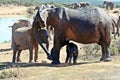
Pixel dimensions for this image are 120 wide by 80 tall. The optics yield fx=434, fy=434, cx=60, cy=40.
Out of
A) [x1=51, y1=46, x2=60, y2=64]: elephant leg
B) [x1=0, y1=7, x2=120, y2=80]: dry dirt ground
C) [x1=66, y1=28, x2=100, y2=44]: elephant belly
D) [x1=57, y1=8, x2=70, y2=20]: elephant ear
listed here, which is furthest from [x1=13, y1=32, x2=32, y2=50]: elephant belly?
[x1=0, y1=7, x2=120, y2=80]: dry dirt ground

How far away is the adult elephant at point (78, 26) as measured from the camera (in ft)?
43.2

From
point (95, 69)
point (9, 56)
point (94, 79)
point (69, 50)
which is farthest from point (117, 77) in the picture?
point (9, 56)

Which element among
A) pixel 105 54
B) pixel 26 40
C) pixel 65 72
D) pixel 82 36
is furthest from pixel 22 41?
pixel 65 72

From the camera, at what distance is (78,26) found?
13.4 metres

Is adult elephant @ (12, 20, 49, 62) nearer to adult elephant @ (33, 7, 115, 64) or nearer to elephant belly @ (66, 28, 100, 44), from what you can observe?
adult elephant @ (33, 7, 115, 64)

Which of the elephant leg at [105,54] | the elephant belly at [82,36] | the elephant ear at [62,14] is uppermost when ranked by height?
the elephant ear at [62,14]

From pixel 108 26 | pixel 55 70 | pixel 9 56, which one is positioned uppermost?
pixel 108 26

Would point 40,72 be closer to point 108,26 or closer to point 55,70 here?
point 55,70

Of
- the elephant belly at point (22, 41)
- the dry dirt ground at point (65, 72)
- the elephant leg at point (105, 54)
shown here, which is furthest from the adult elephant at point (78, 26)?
the elephant belly at point (22, 41)

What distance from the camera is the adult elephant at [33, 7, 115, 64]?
13172mm

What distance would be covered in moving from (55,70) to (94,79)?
167 cm

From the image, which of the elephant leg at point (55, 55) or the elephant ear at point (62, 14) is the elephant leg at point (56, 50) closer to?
the elephant leg at point (55, 55)

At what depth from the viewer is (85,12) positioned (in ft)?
44.9

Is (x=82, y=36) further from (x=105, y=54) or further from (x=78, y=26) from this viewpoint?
(x=105, y=54)
